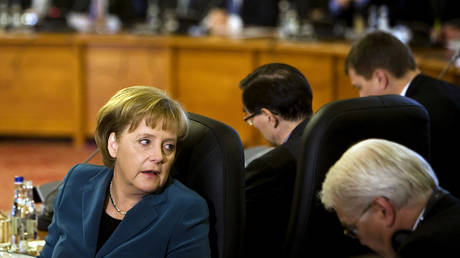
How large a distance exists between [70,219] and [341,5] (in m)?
6.54

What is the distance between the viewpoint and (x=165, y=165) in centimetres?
201

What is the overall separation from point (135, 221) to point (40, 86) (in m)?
4.86

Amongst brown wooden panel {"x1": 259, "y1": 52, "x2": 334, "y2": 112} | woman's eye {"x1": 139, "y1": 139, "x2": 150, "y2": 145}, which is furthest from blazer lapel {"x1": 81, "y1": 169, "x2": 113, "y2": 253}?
brown wooden panel {"x1": 259, "y1": 52, "x2": 334, "y2": 112}

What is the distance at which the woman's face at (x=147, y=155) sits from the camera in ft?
6.56

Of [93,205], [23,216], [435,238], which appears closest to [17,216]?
[23,216]

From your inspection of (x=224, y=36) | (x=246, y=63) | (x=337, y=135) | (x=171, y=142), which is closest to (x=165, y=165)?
(x=171, y=142)

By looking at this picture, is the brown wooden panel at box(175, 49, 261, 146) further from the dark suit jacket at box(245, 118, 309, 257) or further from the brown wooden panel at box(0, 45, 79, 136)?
the dark suit jacket at box(245, 118, 309, 257)

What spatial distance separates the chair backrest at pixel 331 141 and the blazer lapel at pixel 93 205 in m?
0.56

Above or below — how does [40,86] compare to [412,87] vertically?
Answer: below

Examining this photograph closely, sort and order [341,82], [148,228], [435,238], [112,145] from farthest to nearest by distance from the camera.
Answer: [341,82] < [112,145] < [148,228] < [435,238]

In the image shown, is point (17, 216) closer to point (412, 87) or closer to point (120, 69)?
point (412, 87)

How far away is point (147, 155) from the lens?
200cm

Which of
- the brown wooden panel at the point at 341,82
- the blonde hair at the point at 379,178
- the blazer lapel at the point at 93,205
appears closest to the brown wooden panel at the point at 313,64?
the brown wooden panel at the point at 341,82

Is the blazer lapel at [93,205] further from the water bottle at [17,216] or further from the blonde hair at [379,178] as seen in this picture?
the blonde hair at [379,178]
